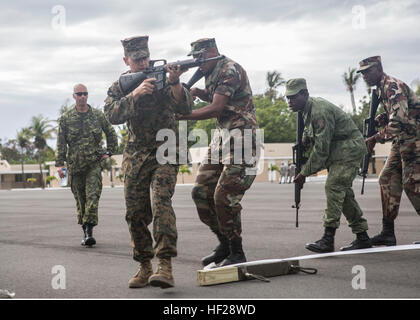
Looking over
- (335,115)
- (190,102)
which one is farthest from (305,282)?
(335,115)

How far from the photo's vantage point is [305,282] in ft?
15.2

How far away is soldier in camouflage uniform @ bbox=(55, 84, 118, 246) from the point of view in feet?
24.8

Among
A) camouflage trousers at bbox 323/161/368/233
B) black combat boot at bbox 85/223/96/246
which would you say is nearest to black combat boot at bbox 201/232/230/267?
camouflage trousers at bbox 323/161/368/233

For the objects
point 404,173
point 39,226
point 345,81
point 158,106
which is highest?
point 345,81

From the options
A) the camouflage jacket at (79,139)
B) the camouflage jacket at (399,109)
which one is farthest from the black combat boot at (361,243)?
the camouflage jacket at (79,139)

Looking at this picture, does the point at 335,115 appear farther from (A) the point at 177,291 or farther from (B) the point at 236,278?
(A) the point at 177,291

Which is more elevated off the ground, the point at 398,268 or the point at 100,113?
the point at 100,113

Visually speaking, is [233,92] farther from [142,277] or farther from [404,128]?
[404,128]

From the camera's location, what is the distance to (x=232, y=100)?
5273 mm

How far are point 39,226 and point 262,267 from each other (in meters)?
7.02

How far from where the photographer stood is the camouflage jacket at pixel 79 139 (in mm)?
7609

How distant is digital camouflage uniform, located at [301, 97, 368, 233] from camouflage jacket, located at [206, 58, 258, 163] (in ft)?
3.71

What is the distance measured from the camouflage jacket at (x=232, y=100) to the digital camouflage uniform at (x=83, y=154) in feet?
9.10

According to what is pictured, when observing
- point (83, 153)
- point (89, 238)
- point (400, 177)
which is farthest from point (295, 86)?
point (89, 238)
